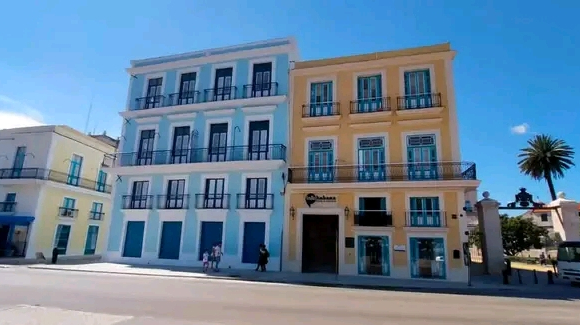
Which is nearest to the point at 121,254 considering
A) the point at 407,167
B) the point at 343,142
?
the point at 343,142

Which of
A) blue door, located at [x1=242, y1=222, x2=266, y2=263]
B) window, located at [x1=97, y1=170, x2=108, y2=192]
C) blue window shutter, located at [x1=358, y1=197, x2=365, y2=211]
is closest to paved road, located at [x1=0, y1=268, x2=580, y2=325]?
blue window shutter, located at [x1=358, y1=197, x2=365, y2=211]

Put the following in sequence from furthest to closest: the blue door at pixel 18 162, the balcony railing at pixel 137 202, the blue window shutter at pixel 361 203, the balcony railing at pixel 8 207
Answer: the blue door at pixel 18 162, the balcony railing at pixel 8 207, the balcony railing at pixel 137 202, the blue window shutter at pixel 361 203

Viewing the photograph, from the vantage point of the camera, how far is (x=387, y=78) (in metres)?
21.2

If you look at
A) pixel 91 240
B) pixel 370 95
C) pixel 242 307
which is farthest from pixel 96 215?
pixel 242 307

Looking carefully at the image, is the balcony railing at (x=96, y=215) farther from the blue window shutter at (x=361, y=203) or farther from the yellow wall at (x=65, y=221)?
the blue window shutter at (x=361, y=203)

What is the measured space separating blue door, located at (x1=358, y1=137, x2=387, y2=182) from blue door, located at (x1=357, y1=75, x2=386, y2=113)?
2035mm

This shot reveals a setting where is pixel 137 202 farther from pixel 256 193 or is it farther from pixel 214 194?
pixel 256 193

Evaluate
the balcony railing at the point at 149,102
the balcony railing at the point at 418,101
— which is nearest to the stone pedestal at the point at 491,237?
the balcony railing at the point at 418,101

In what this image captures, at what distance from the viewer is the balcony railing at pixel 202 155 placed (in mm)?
22016

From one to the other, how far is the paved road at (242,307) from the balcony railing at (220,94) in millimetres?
15244

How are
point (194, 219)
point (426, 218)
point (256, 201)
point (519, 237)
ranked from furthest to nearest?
point (519, 237) < point (194, 219) < point (256, 201) < point (426, 218)

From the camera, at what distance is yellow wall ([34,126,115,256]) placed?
27.0 meters

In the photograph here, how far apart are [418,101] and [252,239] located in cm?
1353

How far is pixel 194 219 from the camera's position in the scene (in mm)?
22188
